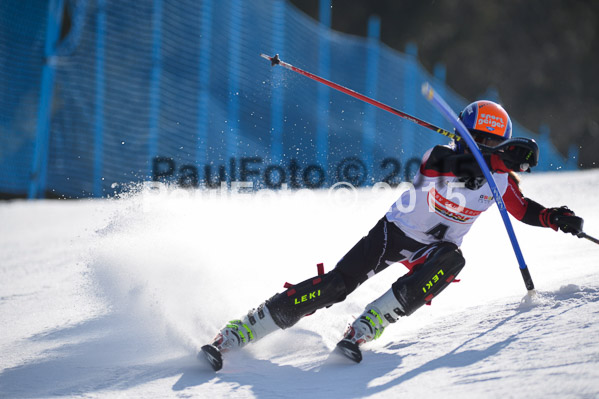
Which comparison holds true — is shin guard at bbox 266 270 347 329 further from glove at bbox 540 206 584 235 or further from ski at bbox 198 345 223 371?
glove at bbox 540 206 584 235

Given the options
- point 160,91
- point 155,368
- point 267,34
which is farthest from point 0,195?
point 155,368

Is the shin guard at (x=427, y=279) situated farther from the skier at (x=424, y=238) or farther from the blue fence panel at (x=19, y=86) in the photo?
the blue fence panel at (x=19, y=86)

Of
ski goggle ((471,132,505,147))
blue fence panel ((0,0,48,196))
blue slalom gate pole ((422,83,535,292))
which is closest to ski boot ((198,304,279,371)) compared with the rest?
blue slalom gate pole ((422,83,535,292))

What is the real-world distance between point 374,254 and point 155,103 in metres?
7.43

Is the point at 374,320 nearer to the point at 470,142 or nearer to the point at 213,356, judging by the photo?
the point at 213,356

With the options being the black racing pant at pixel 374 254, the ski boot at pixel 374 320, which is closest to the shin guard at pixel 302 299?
the black racing pant at pixel 374 254

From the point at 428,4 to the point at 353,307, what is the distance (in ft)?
77.3

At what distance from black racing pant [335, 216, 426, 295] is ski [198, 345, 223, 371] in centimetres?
79

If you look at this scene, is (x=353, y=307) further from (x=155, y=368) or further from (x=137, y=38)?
(x=137, y=38)

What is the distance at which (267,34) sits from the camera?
1141 centimetres

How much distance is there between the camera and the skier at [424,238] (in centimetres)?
346

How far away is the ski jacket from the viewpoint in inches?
142

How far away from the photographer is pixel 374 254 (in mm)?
3832

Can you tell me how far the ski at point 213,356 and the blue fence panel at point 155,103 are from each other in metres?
7.01
